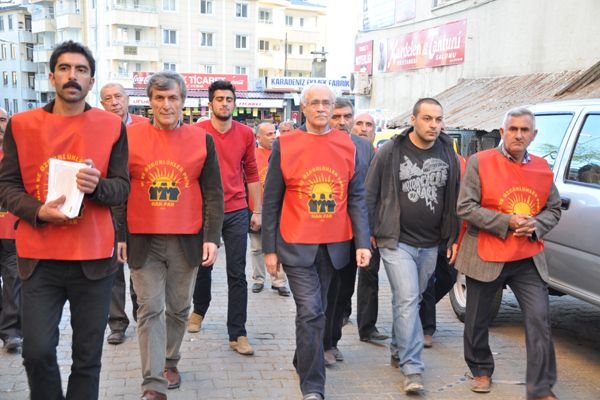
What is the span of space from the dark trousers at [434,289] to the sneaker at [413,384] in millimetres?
1251

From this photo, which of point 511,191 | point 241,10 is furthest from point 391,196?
point 241,10

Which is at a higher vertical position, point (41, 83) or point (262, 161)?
point (41, 83)

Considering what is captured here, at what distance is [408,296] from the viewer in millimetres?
4809

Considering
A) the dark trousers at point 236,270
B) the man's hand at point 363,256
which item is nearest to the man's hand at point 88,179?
the man's hand at point 363,256

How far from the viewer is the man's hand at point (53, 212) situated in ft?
10.8

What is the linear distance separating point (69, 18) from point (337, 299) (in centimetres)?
6203

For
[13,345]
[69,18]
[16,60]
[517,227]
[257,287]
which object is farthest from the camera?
[16,60]

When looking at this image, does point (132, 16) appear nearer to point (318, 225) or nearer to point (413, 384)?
point (318, 225)

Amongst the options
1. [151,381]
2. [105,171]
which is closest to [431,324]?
[151,381]

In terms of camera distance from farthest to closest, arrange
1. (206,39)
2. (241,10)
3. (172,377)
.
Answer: (241,10)
(206,39)
(172,377)

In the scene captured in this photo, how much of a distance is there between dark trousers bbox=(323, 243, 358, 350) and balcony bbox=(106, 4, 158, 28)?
53994 mm

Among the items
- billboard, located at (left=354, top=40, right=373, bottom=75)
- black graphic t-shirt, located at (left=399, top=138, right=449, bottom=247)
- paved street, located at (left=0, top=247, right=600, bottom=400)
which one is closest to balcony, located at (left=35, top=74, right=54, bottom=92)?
billboard, located at (left=354, top=40, right=373, bottom=75)

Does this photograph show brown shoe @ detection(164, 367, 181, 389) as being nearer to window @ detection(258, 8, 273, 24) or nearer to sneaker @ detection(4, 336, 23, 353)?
sneaker @ detection(4, 336, 23, 353)

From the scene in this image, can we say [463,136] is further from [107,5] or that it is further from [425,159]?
[107,5]
